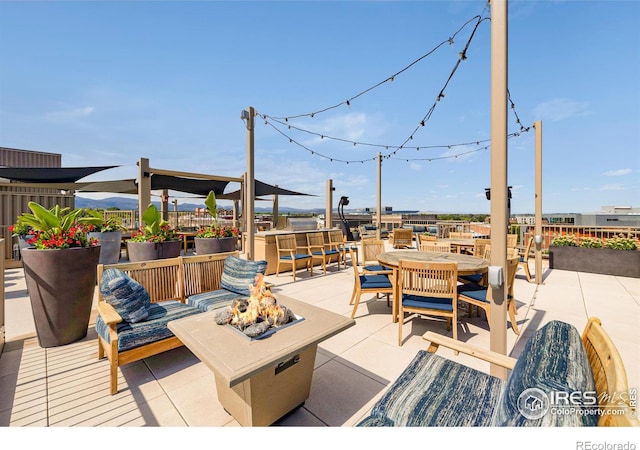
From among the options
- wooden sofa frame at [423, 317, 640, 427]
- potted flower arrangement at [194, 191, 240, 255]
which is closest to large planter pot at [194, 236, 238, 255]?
potted flower arrangement at [194, 191, 240, 255]

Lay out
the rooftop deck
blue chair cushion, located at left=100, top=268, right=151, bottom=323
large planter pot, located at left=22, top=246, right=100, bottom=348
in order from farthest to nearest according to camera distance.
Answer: large planter pot, located at left=22, top=246, right=100, bottom=348, blue chair cushion, located at left=100, top=268, right=151, bottom=323, the rooftop deck

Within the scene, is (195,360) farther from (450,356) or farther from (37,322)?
(450,356)

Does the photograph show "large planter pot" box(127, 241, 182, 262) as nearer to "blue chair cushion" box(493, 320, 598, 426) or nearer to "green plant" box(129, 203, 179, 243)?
"green plant" box(129, 203, 179, 243)

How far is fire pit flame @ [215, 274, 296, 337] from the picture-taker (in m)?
1.80

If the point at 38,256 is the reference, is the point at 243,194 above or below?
above

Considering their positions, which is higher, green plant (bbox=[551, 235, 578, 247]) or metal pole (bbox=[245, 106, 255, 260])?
metal pole (bbox=[245, 106, 255, 260])

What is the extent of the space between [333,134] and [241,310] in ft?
19.1

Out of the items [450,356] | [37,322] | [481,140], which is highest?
[481,140]

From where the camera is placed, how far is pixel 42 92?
636 cm

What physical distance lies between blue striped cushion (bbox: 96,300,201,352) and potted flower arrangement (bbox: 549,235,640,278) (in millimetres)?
8337

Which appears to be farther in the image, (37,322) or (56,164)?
(56,164)

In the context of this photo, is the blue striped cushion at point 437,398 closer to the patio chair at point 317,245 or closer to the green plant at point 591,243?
the patio chair at point 317,245

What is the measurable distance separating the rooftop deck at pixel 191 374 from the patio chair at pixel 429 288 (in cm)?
37
